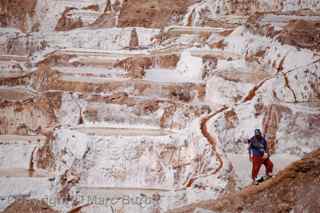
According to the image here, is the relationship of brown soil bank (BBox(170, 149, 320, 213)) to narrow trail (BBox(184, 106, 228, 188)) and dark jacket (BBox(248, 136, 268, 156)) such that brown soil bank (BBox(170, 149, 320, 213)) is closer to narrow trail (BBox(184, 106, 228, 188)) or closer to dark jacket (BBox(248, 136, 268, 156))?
dark jacket (BBox(248, 136, 268, 156))

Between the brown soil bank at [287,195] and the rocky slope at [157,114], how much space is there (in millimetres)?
34

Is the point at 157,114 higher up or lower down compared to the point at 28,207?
higher up

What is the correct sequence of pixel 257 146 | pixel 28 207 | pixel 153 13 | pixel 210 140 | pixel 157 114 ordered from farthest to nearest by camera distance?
pixel 153 13 → pixel 157 114 → pixel 210 140 → pixel 28 207 → pixel 257 146

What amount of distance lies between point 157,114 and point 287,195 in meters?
8.23

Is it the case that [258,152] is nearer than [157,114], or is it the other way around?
[258,152]

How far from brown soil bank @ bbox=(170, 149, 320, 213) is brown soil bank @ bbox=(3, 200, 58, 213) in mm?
3975

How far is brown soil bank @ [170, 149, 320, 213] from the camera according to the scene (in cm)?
761

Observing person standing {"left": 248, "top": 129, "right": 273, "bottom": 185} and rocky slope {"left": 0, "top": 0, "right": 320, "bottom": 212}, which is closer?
person standing {"left": 248, "top": 129, "right": 273, "bottom": 185}

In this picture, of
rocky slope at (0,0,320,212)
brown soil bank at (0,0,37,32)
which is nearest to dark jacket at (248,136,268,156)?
rocky slope at (0,0,320,212)

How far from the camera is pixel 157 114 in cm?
1583

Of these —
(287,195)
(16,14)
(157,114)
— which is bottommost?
(287,195)

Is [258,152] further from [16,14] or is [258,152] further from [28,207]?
[16,14]

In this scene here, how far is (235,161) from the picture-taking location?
1277 cm

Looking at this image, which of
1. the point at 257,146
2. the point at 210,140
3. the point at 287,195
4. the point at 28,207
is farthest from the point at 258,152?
the point at 28,207
